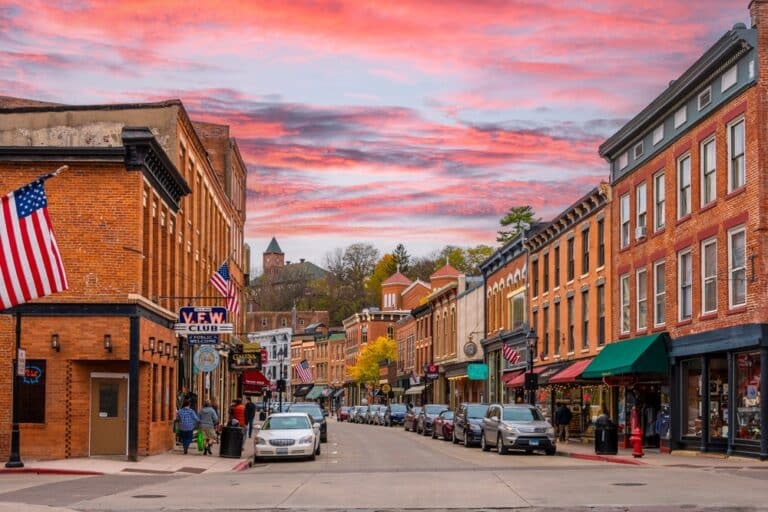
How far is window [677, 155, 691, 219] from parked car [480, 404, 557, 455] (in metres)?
7.96

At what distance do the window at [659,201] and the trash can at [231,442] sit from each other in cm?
1565

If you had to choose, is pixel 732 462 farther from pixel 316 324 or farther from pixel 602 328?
pixel 316 324

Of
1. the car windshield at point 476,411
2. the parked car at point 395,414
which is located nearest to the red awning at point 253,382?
the parked car at point 395,414

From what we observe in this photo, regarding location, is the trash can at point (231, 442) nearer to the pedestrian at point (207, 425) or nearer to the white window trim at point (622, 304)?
the pedestrian at point (207, 425)

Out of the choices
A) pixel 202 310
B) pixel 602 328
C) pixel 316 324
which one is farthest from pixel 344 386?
pixel 202 310

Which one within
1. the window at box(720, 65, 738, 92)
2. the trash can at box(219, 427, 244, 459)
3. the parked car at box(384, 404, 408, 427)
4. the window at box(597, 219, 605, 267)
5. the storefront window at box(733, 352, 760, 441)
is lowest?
the parked car at box(384, 404, 408, 427)

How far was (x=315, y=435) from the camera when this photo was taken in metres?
37.3

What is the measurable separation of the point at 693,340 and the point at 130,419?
54.7ft

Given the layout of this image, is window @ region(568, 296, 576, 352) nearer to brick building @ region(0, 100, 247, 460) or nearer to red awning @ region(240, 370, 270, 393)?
red awning @ region(240, 370, 270, 393)

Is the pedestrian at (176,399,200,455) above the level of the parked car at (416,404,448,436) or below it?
above

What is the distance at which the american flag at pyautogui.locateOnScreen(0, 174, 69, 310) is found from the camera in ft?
74.5

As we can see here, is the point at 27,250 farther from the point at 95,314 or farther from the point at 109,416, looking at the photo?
the point at 109,416

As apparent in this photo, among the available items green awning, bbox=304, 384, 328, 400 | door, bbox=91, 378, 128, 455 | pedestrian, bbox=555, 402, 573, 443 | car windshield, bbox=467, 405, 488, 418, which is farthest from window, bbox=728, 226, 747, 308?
green awning, bbox=304, 384, 328, 400

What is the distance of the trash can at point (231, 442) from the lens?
3631cm
